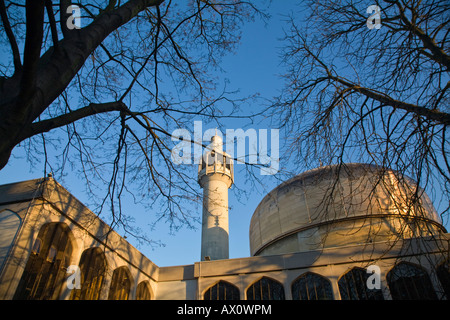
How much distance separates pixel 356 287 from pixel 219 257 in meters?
10.0

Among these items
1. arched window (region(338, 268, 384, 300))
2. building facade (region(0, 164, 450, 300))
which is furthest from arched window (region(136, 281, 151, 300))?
arched window (region(338, 268, 384, 300))

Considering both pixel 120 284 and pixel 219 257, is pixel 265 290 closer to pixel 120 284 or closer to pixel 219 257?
pixel 219 257

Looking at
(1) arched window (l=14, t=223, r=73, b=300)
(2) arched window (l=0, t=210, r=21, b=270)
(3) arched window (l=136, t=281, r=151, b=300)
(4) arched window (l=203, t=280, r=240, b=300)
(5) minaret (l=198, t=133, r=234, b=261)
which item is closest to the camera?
(2) arched window (l=0, t=210, r=21, b=270)

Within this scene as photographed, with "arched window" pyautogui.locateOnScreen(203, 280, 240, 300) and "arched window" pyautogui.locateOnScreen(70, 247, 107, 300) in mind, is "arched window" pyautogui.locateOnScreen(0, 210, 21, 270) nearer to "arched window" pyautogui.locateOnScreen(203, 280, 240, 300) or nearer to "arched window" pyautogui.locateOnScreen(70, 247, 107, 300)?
"arched window" pyautogui.locateOnScreen(70, 247, 107, 300)

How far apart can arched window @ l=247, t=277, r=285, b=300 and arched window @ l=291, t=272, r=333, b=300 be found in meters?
0.80

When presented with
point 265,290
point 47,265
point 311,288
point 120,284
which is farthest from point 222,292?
point 47,265

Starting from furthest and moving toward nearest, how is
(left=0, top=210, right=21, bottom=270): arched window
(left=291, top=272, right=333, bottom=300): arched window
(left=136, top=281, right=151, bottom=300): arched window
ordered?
(left=136, top=281, right=151, bottom=300): arched window → (left=291, top=272, right=333, bottom=300): arched window → (left=0, top=210, right=21, bottom=270): arched window

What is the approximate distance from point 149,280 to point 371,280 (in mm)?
13075

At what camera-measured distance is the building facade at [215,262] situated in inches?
436

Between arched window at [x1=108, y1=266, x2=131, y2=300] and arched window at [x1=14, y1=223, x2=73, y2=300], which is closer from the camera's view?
arched window at [x1=14, y1=223, x2=73, y2=300]

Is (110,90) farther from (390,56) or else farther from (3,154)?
(390,56)

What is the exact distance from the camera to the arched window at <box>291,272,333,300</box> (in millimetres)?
16688
